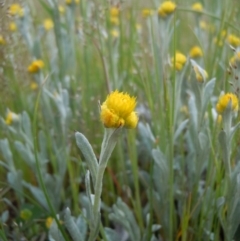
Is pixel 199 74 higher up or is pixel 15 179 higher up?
Result: pixel 199 74

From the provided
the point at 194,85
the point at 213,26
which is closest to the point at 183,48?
the point at 213,26

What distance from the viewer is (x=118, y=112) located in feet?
2.25

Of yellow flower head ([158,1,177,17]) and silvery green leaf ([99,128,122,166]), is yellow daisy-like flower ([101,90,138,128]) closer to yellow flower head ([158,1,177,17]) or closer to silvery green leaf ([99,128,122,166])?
silvery green leaf ([99,128,122,166])

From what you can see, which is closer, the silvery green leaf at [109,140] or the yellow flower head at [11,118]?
the silvery green leaf at [109,140]

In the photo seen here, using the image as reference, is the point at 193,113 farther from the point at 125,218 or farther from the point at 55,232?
the point at 55,232

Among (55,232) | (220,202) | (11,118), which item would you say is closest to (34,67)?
(11,118)

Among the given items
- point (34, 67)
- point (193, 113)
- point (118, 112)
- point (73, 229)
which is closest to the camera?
point (118, 112)

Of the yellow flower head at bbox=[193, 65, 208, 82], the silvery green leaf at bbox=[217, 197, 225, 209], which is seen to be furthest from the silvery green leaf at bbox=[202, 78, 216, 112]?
the silvery green leaf at bbox=[217, 197, 225, 209]

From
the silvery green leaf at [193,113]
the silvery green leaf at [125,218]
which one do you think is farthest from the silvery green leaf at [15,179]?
the silvery green leaf at [193,113]

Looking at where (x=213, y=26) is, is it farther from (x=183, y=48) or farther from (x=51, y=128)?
(x=51, y=128)

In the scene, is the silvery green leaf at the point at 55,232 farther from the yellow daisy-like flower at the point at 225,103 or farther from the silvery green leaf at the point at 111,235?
the yellow daisy-like flower at the point at 225,103

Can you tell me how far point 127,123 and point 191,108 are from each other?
376 mm

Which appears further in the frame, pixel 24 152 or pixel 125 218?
pixel 24 152

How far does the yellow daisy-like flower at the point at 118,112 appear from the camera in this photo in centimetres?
67
